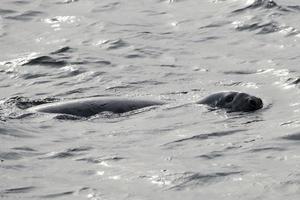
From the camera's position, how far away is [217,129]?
36.8 ft

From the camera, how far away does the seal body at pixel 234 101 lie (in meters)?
12.5

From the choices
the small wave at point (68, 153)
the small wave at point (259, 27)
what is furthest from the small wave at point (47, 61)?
the small wave at point (68, 153)

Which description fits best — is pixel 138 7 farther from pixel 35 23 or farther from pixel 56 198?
pixel 56 198

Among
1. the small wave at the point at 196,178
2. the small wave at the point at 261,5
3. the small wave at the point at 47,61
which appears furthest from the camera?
the small wave at the point at 261,5

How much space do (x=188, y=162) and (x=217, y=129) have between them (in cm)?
179

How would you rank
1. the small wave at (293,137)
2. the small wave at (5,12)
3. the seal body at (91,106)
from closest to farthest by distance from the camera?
1. the small wave at (293,137)
2. the seal body at (91,106)
3. the small wave at (5,12)

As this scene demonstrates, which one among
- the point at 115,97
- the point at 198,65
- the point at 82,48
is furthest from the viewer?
the point at 82,48

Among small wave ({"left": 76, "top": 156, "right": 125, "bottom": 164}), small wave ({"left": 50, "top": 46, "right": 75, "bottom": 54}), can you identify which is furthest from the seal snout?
small wave ({"left": 50, "top": 46, "right": 75, "bottom": 54})

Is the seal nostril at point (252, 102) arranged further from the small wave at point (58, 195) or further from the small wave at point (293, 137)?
Result: the small wave at point (58, 195)

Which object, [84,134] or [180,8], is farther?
[180,8]

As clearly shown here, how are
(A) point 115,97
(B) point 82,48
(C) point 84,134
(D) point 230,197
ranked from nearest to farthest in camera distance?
(D) point 230,197 < (C) point 84,134 < (A) point 115,97 < (B) point 82,48

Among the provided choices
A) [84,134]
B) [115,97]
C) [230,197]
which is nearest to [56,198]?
[230,197]

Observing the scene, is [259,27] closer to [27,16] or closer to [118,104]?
[27,16]

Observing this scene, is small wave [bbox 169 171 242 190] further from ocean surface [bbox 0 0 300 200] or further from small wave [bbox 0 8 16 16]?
small wave [bbox 0 8 16 16]
